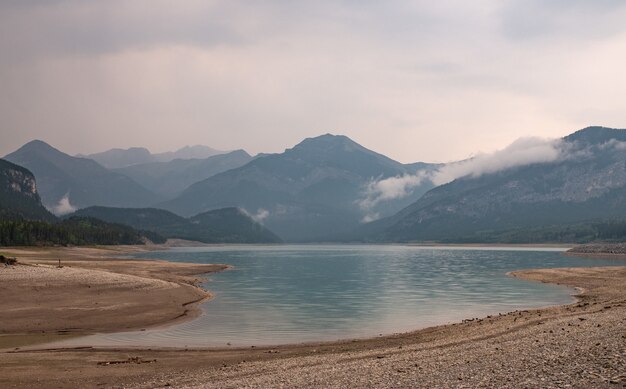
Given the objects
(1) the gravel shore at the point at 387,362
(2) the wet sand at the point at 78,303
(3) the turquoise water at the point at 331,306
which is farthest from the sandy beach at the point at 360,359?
(3) the turquoise water at the point at 331,306

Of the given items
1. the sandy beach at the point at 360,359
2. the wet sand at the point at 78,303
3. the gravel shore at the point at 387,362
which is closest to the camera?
the gravel shore at the point at 387,362

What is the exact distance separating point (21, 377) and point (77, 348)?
1135cm

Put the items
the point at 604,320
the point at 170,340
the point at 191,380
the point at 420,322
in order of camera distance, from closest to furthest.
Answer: the point at 191,380 → the point at 604,320 → the point at 170,340 → the point at 420,322

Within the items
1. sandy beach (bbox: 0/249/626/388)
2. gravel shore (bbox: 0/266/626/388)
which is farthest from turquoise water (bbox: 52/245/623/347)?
gravel shore (bbox: 0/266/626/388)

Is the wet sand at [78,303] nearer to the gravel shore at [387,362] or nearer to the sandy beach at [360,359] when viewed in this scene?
the sandy beach at [360,359]

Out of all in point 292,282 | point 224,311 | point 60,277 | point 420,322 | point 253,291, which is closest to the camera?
point 420,322

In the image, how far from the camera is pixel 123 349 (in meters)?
44.5

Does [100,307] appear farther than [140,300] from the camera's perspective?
No

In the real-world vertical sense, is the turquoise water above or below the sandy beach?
below

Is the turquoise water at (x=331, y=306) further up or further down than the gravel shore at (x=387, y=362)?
further down

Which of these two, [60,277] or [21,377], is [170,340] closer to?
[21,377]

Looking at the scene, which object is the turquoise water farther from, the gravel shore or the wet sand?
the gravel shore

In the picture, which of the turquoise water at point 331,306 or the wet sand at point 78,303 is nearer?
the turquoise water at point 331,306

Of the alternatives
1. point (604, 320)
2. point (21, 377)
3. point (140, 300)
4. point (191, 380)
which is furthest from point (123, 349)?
point (604, 320)
